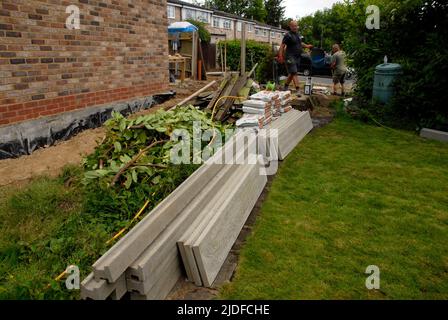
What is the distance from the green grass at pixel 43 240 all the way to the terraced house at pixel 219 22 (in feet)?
70.8

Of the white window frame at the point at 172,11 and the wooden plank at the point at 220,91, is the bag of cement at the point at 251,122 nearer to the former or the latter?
the wooden plank at the point at 220,91

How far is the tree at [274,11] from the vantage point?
6562cm

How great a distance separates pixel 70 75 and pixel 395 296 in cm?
573

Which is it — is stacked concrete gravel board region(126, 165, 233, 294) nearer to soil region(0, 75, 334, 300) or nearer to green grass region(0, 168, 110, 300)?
soil region(0, 75, 334, 300)

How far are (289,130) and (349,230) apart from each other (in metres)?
3.15

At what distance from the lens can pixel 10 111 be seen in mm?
4797

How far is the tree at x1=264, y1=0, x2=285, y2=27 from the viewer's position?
65625mm

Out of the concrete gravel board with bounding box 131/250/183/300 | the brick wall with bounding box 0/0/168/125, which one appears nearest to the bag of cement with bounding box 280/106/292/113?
the brick wall with bounding box 0/0/168/125

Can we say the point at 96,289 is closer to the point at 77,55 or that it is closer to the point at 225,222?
the point at 225,222

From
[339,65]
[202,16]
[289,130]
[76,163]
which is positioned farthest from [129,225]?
[202,16]

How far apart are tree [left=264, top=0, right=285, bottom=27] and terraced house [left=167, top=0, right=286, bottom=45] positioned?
32.2 ft

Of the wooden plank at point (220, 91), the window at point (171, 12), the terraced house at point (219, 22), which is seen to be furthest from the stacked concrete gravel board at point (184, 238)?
the window at point (171, 12)

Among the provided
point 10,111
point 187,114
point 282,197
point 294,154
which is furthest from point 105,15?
point 282,197

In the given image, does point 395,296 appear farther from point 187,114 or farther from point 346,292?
point 187,114
